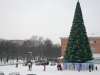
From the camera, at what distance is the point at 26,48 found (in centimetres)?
811

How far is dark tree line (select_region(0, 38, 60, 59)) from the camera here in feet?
25.2

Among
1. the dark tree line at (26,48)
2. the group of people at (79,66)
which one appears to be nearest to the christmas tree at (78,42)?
the group of people at (79,66)

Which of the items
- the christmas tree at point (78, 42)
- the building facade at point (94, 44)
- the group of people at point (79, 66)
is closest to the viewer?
the group of people at point (79, 66)

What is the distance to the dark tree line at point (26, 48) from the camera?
302 inches

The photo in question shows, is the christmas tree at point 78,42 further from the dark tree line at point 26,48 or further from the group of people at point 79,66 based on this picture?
the dark tree line at point 26,48

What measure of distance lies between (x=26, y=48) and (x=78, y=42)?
131 cm

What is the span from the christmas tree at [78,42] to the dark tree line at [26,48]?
443mm

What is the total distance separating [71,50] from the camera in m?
8.62

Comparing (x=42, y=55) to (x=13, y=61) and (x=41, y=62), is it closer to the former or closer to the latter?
(x=41, y=62)

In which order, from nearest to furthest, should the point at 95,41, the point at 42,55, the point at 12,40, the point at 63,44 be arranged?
the point at 12,40, the point at 42,55, the point at 63,44, the point at 95,41

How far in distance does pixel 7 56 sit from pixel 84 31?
2013 millimetres

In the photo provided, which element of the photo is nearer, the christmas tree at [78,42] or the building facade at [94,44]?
the christmas tree at [78,42]

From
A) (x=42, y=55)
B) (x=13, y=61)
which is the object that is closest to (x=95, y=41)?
(x=42, y=55)

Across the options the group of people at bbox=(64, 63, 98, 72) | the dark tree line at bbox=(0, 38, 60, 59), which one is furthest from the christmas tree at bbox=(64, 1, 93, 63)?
the dark tree line at bbox=(0, 38, 60, 59)
